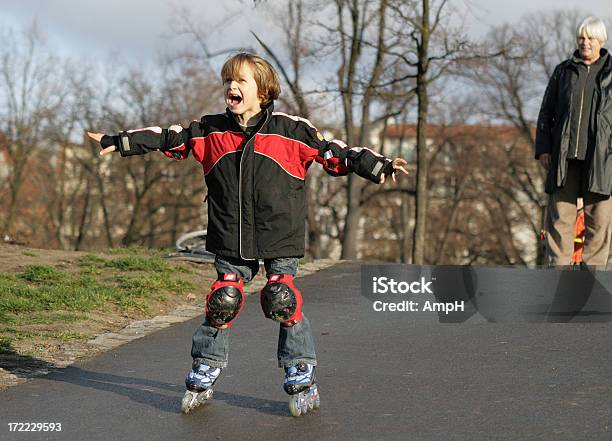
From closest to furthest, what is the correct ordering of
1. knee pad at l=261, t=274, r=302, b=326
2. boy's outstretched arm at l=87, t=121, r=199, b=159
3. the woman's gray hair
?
knee pad at l=261, t=274, r=302, b=326, boy's outstretched arm at l=87, t=121, r=199, b=159, the woman's gray hair

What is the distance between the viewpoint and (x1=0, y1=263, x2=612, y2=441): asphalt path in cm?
431

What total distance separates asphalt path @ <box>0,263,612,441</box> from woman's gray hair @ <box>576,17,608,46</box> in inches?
86.2

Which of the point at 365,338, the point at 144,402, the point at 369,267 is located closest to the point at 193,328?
the point at 365,338

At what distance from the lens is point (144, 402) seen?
16.3 feet

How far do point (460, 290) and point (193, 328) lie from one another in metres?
2.64

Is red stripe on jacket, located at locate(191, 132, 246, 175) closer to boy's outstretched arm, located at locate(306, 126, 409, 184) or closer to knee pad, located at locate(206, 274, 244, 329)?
boy's outstretched arm, located at locate(306, 126, 409, 184)

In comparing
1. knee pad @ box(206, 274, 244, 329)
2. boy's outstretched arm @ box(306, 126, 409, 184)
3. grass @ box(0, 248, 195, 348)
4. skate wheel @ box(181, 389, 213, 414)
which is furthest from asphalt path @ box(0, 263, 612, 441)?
boy's outstretched arm @ box(306, 126, 409, 184)

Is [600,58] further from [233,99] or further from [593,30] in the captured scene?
[233,99]

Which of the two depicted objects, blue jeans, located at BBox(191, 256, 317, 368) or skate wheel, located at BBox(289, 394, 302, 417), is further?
blue jeans, located at BBox(191, 256, 317, 368)

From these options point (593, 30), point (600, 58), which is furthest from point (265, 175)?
point (600, 58)

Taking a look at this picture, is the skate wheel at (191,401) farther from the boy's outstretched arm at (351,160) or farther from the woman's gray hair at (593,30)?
the woman's gray hair at (593,30)

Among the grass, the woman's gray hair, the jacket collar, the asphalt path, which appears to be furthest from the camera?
the jacket collar

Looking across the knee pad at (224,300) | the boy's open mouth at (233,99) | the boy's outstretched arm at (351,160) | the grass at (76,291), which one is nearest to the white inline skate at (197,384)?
the knee pad at (224,300)

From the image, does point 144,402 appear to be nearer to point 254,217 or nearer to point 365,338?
point 254,217
